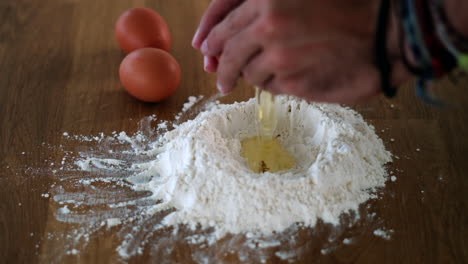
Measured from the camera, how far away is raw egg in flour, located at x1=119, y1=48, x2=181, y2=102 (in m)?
1.39

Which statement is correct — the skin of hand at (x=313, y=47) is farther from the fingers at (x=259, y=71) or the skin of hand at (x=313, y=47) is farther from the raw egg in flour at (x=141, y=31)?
the raw egg in flour at (x=141, y=31)

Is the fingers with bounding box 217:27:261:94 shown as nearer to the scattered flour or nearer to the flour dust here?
the flour dust

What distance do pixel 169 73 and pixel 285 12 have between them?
60 centimetres

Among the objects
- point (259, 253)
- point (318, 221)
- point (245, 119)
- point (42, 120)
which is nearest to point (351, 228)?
point (318, 221)

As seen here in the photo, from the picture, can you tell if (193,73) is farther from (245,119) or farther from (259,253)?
(259,253)

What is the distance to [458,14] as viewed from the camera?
0.80 meters

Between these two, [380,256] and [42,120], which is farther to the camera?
[42,120]

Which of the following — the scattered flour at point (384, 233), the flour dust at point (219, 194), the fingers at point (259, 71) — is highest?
the fingers at point (259, 71)

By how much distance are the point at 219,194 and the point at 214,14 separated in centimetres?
40

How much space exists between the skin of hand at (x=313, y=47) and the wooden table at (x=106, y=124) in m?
0.36

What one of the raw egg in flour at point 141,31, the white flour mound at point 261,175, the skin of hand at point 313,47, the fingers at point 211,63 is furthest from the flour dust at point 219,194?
the raw egg in flour at point 141,31

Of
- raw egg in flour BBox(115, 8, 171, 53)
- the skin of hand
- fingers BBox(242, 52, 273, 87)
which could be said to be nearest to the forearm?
the skin of hand

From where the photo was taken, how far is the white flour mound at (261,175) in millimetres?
1115

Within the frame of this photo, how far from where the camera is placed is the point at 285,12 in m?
0.88
